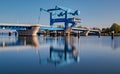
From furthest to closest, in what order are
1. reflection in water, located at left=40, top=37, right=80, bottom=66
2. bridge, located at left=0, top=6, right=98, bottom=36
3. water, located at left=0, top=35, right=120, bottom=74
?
1. bridge, located at left=0, top=6, right=98, bottom=36
2. reflection in water, located at left=40, top=37, right=80, bottom=66
3. water, located at left=0, top=35, right=120, bottom=74

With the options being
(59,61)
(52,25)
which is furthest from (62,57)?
(52,25)

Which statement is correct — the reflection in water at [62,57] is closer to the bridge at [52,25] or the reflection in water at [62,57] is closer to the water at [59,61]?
the water at [59,61]

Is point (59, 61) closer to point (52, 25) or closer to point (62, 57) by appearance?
point (62, 57)

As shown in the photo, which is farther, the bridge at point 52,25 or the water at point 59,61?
the bridge at point 52,25

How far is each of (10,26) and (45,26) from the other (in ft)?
39.8

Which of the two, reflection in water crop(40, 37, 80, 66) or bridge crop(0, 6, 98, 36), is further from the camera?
bridge crop(0, 6, 98, 36)

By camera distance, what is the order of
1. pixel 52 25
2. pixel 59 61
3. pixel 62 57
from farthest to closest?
pixel 52 25
pixel 62 57
pixel 59 61

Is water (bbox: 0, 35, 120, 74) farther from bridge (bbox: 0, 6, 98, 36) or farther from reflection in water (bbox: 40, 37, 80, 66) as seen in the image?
bridge (bbox: 0, 6, 98, 36)

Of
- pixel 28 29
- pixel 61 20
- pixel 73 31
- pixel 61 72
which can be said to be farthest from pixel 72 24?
pixel 61 72

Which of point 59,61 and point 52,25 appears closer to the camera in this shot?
point 59,61

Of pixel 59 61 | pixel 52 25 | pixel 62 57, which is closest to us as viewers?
pixel 59 61

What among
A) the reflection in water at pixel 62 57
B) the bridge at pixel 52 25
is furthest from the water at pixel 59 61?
the bridge at pixel 52 25

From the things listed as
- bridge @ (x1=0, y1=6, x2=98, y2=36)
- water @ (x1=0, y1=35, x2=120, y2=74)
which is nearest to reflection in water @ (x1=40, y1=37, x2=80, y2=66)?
water @ (x1=0, y1=35, x2=120, y2=74)

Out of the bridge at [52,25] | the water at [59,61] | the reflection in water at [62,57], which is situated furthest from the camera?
the bridge at [52,25]
